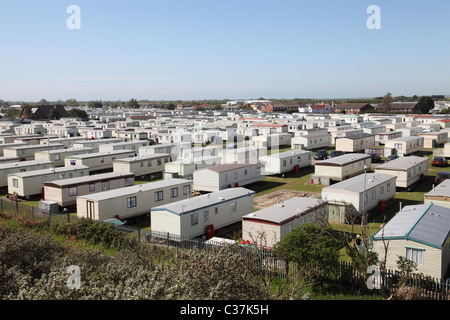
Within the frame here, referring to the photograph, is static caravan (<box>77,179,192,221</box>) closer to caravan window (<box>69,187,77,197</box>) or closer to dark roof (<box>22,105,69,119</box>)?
caravan window (<box>69,187,77,197</box>)

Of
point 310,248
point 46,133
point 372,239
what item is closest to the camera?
point 310,248

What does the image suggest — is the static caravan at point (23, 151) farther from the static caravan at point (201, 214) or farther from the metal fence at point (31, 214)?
the static caravan at point (201, 214)

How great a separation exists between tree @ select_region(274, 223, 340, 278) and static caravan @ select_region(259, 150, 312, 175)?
19.8 metres

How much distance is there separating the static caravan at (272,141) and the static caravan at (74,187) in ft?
72.8

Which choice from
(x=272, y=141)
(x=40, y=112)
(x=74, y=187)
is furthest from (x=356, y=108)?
(x=74, y=187)

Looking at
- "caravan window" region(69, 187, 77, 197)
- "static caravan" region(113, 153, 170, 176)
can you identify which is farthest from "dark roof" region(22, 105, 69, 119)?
"caravan window" region(69, 187, 77, 197)

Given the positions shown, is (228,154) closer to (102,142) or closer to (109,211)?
(109,211)

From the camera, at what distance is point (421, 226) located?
15234 mm

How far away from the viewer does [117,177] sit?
26.9 metres

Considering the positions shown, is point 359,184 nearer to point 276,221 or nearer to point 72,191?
point 276,221

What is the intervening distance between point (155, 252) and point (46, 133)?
181 ft
